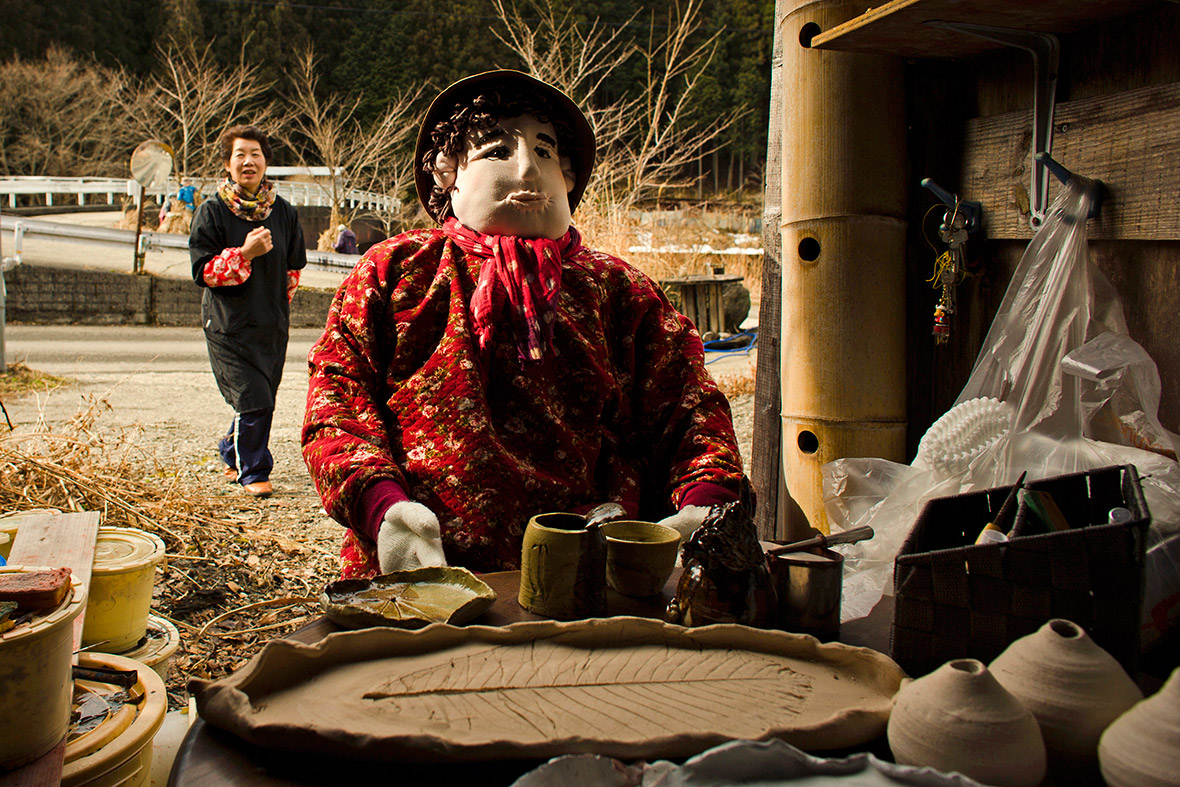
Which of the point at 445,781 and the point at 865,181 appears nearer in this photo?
the point at 445,781

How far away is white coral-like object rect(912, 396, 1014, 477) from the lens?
1.70 m

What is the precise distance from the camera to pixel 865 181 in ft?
6.66

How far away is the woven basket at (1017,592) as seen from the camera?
0.88 metres

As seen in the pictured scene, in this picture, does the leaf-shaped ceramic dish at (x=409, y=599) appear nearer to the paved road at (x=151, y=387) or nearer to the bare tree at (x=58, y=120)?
the paved road at (x=151, y=387)

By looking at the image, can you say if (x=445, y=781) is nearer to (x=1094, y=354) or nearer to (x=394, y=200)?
(x=1094, y=354)

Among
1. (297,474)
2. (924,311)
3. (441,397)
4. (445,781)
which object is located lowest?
(297,474)

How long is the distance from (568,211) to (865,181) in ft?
2.42

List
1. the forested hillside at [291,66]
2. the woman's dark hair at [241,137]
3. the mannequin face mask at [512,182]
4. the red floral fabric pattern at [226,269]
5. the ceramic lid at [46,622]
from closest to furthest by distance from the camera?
the ceramic lid at [46,622] < the mannequin face mask at [512,182] < the red floral fabric pattern at [226,269] < the woman's dark hair at [241,137] < the forested hillside at [291,66]

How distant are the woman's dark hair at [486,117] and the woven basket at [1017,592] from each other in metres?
1.39

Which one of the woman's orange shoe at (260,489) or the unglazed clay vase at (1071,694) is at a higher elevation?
the unglazed clay vase at (1071,694)

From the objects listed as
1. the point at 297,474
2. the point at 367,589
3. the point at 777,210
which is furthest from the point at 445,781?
the point at 297,474

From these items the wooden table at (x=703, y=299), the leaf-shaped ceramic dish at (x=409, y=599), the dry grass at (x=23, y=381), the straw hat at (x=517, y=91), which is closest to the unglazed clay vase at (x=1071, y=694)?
the leaf-shaped ceramic dish at (x=409, y=599)

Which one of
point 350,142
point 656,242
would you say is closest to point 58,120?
point 350,142

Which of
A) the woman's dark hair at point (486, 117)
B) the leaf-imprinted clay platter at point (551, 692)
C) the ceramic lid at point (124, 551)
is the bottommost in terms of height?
the ceramic lid at point (124, 551)
